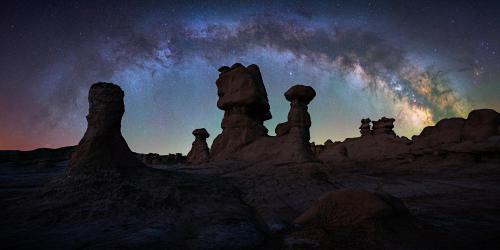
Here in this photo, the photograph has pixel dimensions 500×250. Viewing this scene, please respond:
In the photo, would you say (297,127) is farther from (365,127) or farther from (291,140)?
(365,127)

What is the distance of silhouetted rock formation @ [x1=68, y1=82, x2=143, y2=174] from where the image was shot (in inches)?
291

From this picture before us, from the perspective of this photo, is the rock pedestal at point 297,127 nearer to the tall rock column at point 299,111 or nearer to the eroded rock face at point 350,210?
the tall rock column at point 299,111

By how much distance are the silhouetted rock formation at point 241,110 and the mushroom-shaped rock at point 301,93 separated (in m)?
2.25

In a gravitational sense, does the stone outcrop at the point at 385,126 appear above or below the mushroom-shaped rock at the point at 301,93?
above

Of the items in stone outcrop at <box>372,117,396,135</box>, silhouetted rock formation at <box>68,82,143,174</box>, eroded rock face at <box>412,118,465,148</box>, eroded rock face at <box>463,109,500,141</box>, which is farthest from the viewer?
stone outcrop at <box>372,117,396,135</box>

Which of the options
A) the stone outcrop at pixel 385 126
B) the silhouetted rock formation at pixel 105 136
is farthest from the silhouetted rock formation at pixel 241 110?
the stone outcrop at pixel 385 126

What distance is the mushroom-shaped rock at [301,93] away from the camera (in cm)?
1464

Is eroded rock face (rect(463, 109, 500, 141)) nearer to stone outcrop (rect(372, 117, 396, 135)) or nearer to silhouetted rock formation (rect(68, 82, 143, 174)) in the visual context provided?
stone outcrop (rect(372, 117, 396, 135))

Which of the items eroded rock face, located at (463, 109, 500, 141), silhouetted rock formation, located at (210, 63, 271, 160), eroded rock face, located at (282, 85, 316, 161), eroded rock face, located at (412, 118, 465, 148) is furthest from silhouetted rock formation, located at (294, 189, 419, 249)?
eroded rock face, located at (412, 118, 465, 148)

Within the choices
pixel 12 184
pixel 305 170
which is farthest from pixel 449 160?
pixel 12 184

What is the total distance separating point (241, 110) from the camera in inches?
656

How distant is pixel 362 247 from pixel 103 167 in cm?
608

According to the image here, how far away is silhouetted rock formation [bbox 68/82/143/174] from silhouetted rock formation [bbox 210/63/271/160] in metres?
7.89

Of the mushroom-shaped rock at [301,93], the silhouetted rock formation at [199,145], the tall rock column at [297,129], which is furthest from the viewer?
the silhouetted rock formation at [199,145]
